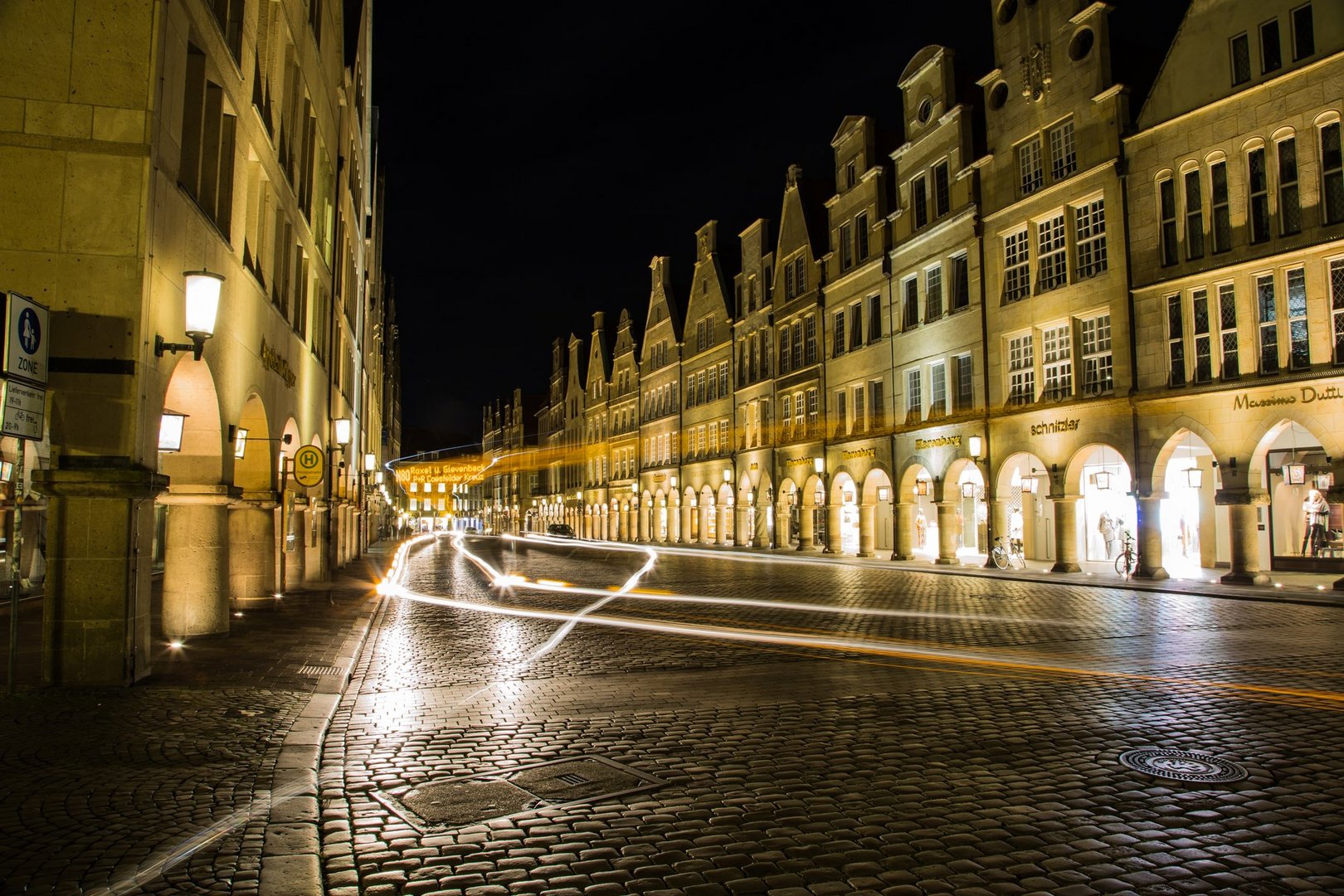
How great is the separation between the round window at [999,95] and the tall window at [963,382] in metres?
9.04

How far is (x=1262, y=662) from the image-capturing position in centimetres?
1246

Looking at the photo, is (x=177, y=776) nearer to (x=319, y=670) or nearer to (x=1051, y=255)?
(x=319, y=670)

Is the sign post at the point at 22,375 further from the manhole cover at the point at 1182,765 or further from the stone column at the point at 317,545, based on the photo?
the stone column at the point at 317,545

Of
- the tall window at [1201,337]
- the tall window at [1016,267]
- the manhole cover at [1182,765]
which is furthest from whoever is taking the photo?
the tall window at [1016,267]

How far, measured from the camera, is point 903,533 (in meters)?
39.1

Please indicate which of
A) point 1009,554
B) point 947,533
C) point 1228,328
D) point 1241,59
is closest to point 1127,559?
point 1009,554

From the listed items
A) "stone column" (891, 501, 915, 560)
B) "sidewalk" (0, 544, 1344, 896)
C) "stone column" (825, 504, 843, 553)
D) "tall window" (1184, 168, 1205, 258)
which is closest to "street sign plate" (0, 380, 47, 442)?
"sidewalk" (0, 544, 1344, 896)

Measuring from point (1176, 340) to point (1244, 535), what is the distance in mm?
5861

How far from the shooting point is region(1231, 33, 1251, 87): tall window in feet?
84.3

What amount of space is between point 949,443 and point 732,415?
2339 centimetres

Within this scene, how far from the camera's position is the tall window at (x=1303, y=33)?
24.2 meters

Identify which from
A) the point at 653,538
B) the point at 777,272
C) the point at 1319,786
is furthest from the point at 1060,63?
the point at 653,538

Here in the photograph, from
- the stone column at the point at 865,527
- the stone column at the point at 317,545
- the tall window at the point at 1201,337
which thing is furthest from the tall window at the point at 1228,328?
the stone column at the point at 317,545

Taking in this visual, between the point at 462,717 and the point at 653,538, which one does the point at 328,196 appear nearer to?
the point at 462,717
